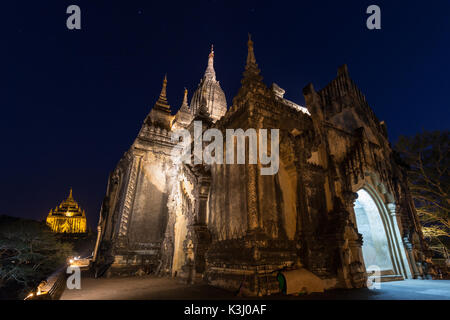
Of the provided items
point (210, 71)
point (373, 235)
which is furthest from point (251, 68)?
point (210, 71)

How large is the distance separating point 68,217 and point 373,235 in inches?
2689

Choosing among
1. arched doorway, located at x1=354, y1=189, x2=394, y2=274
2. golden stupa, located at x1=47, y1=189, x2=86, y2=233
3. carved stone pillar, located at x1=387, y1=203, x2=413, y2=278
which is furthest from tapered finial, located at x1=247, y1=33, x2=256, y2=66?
golden stupa, located at x1=47, y1=189, x2=86, y2=233

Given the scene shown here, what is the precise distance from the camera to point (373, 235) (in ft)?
39.7

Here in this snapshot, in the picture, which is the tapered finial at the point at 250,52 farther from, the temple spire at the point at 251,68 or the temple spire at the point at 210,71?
the temple spire at the point at 210,71

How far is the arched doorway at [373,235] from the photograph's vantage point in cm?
Result: 1129

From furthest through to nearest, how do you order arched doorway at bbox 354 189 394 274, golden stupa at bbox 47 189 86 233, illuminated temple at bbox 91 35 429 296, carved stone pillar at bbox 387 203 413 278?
golden stupa at bbox 47 189 86 233 < arched doorway at bbox 354 189 394 274 < carved stone pillar at bbox 387 203 413 278 < illuminated temple at bbox 91 35 429 296

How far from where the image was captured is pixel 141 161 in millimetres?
13680

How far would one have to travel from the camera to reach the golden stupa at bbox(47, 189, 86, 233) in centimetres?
5844

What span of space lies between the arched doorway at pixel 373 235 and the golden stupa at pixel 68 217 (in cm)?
6322

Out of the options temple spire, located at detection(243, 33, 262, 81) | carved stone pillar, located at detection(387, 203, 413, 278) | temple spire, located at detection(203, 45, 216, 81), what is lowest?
carved stone pillar, located at detection(387, 203, 413, 278)

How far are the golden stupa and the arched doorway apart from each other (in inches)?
2489

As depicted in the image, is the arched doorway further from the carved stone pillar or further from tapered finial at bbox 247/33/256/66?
tapered finial at bbox 247/33/256/66

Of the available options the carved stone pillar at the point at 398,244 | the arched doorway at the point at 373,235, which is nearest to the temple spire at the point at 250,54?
the arched doorway at the point at 373,235

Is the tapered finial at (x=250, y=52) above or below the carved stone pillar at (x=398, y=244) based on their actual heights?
above
